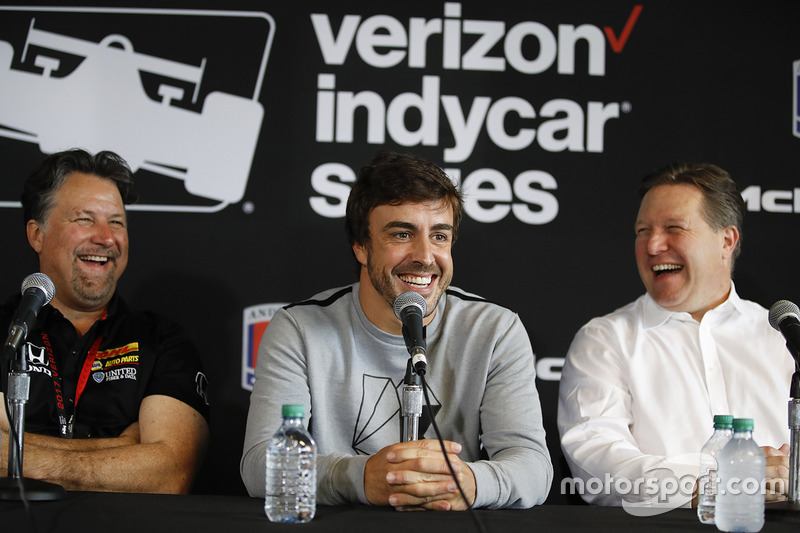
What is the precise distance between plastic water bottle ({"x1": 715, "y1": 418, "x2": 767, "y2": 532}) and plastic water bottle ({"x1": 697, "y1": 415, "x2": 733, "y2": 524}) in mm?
43

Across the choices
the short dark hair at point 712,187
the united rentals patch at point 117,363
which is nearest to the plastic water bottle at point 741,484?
the short dark hair at point 712,187

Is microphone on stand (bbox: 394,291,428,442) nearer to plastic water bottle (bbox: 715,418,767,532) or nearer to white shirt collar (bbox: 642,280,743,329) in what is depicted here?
plastic water bottle (bbox: 715,418,767,532)

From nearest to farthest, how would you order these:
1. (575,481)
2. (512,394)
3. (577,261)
Answer: (512,394), (575,481), (577,261)

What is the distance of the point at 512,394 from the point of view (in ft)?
6.95

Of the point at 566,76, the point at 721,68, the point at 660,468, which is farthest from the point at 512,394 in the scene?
the point at 721,68

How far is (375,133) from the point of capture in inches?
117

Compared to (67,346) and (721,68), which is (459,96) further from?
(67,346)

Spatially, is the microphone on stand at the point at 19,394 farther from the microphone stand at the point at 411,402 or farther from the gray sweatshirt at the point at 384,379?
the microphone stand at the point at 411,402

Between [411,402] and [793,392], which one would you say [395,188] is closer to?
[411,402]

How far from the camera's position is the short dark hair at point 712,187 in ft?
8.62

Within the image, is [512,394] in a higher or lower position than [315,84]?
lower

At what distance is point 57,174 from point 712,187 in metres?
2.14

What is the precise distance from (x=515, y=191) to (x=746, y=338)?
93 centimetres

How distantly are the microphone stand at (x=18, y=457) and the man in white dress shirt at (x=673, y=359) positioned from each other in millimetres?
1411
